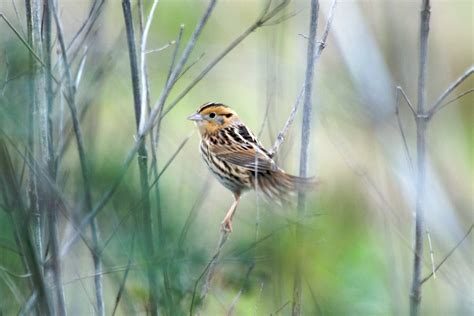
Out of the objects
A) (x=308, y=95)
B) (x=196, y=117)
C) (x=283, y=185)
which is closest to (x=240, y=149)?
(x=196, y=117)

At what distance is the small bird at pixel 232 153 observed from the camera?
4.54 metres

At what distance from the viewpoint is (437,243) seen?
4703 millimetres

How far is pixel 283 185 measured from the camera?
403 cm

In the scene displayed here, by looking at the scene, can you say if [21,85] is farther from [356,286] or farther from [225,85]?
[225,85]

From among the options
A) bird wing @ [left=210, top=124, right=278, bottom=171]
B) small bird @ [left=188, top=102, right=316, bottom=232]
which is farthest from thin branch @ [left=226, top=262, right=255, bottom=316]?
bird wing @ [left=210, top=124, right=278, bottom=171]

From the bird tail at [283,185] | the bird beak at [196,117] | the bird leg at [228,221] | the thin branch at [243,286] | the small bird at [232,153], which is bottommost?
the thin branch at [243,286]

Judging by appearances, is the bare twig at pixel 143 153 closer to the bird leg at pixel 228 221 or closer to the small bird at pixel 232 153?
the bird leg at pixel 228 221

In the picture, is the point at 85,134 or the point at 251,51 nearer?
the point at 85,134

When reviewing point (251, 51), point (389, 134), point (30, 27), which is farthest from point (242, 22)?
point (30, 27)

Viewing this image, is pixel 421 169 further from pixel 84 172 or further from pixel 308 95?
pixel 84 172

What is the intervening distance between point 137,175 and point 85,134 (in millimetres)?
255

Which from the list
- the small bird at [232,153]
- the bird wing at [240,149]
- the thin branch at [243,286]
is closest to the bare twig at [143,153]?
the thin branch at [243,286]

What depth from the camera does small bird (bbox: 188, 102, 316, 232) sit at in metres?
4.54

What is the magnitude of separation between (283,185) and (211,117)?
1741 millimetres
